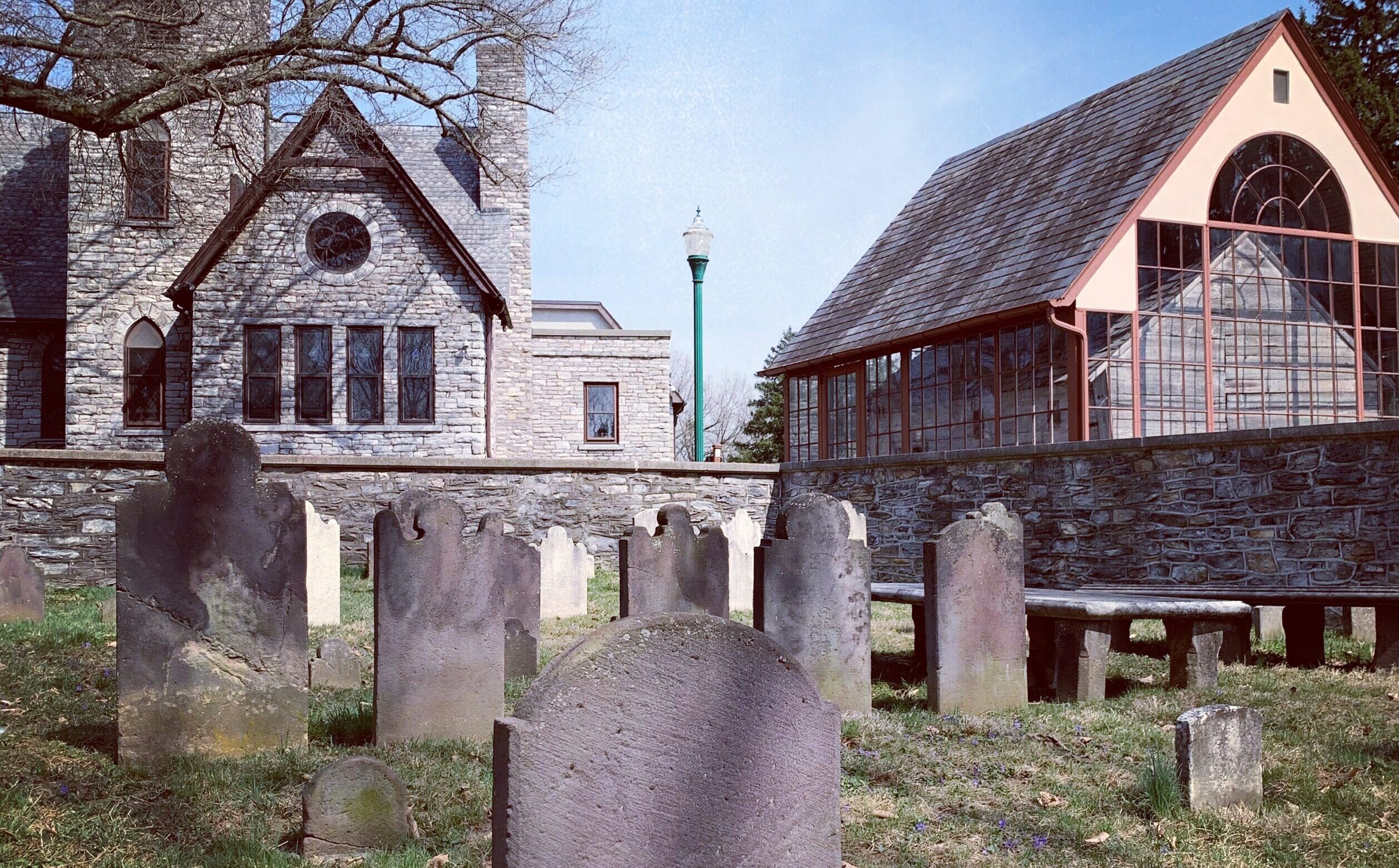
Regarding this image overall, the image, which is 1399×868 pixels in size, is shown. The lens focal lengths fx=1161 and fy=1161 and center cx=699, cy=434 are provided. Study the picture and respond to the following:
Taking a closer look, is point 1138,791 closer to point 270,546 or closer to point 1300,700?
point 1300,700

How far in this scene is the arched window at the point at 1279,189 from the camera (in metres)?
15.5

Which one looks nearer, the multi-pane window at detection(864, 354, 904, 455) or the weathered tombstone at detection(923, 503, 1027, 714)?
the weathered tombstone at detection(923, 503, 1027, 714)

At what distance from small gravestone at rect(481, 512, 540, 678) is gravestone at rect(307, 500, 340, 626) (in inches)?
124

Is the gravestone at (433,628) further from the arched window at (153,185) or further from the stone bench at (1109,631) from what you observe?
the arched window at (153,185)

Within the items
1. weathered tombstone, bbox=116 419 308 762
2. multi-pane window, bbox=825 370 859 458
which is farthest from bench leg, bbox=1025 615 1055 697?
multi-pane window, bbox=825 370 859 458

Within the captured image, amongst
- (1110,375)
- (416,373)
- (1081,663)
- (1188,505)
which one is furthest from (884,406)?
(1081,663)

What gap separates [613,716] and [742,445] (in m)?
41.2

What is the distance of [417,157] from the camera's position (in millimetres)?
27797

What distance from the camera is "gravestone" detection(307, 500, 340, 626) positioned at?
10.8 m

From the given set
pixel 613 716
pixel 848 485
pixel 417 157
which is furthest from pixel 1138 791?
pixel 417 157

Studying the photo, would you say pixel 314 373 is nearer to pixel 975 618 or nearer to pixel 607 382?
pixel 607 382

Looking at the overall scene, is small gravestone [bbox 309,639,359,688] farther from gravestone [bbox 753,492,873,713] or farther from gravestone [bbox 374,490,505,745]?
gravestone [bbox 753,492,873,713]

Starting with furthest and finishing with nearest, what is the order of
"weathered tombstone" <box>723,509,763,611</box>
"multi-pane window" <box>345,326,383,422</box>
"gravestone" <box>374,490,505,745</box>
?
"multi-pane window" <box>345,326,383,422</box> → "weathered tombstone" <box>723,509,763,611</box> → "gravestone" <box>374,490,505,745</box>

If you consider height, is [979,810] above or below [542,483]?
below
